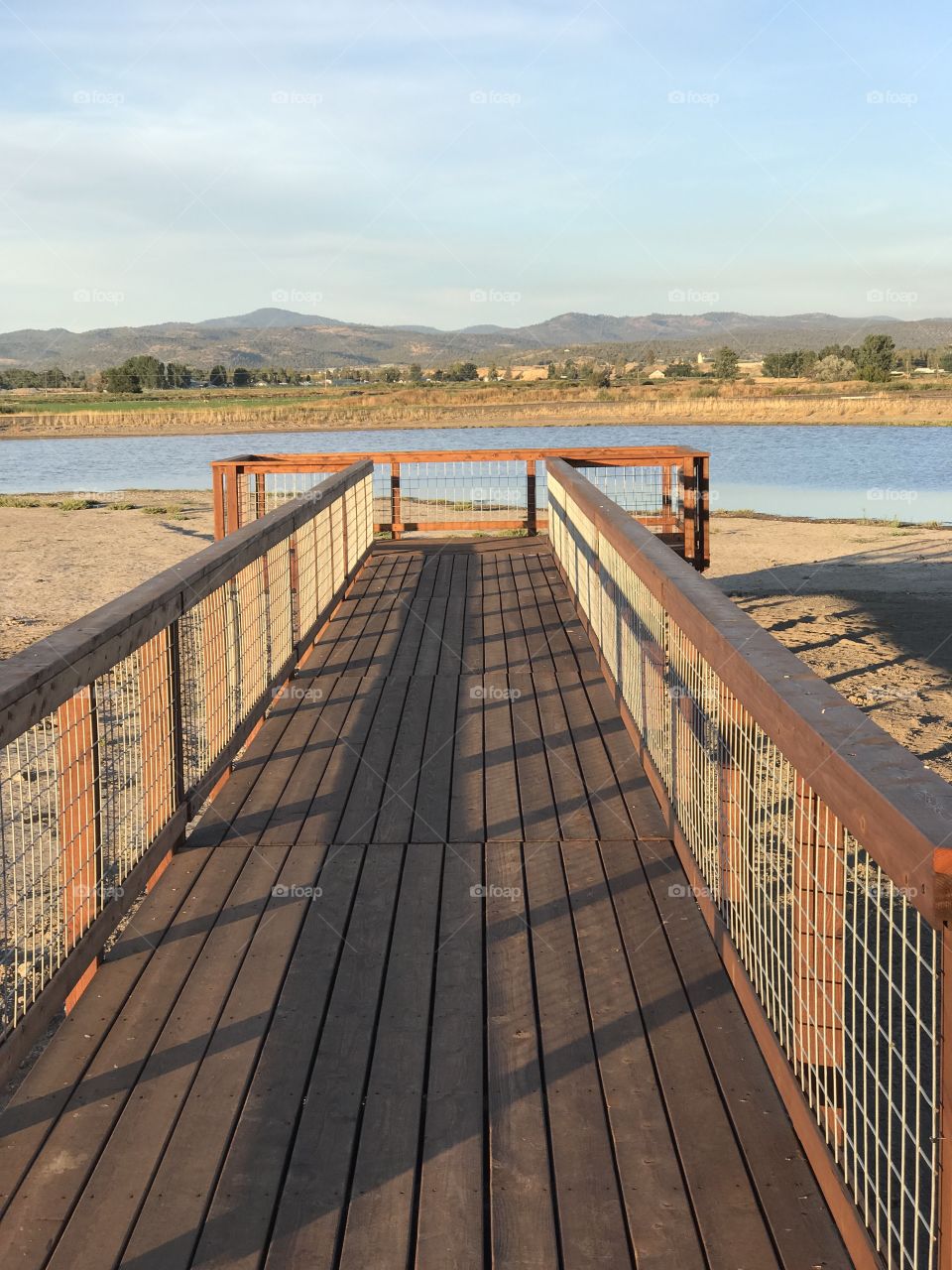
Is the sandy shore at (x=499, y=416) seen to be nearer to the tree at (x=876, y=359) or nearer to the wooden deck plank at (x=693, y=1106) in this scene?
the tree at (x=876, y=359)

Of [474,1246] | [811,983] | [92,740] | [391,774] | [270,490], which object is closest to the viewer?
[474,1246]

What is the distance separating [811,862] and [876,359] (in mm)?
94331

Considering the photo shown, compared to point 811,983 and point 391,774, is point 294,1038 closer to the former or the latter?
point 811,983

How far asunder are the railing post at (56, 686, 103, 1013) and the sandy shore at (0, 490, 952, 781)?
20.0 feet

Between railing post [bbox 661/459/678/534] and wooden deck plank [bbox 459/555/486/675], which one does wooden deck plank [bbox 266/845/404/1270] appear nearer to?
wooden deck plank [bbox 459/555/486/675]

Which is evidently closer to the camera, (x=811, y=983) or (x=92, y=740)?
(x=811, y=983)

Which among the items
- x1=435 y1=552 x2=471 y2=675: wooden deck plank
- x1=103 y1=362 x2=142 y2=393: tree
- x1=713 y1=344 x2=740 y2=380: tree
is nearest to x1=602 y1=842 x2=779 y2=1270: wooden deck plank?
x1=435 y1=552 x2=471 y2=675: wooden deck plank

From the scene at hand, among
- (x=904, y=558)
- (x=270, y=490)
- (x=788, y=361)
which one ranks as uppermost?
(x=788, y=361)

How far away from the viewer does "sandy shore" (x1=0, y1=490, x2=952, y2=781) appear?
37.6ft

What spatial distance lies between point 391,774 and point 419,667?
2.09m

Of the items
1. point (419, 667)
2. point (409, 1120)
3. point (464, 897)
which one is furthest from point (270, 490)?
point (409, 1120)

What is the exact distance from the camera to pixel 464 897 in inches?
157

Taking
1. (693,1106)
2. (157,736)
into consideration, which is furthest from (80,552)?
(693,1106)

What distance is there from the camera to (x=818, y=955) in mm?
2684
